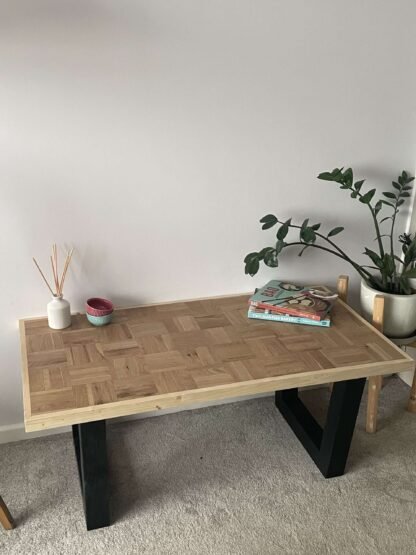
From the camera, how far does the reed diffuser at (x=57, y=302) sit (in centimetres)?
200

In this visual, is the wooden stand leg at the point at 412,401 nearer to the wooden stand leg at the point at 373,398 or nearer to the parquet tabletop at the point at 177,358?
the wooden stand leg at the point at 373,398

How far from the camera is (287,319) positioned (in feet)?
7.04

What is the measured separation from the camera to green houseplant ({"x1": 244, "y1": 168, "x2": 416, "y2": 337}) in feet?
7.14

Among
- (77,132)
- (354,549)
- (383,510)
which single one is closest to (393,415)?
(383,510)

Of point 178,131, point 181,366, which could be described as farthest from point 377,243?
point 181,366

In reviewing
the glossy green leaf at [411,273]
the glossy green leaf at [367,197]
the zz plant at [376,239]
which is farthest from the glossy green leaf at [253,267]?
the glossy green leaf at [411,273]

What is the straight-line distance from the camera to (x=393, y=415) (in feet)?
8.02

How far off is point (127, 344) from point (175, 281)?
39cm

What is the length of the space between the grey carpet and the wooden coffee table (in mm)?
94

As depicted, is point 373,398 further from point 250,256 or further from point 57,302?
point 57,302

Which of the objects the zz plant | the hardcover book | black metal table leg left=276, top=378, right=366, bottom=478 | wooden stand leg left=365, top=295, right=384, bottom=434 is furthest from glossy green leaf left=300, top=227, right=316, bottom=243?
black metal table leg left=276, top=378, right=366, bottom=478

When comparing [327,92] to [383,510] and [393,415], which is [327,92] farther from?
[383,510]

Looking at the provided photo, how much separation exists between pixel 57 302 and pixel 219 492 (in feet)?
2.76

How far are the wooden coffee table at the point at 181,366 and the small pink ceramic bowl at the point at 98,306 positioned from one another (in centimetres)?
6
